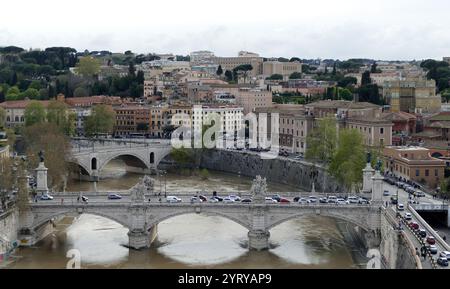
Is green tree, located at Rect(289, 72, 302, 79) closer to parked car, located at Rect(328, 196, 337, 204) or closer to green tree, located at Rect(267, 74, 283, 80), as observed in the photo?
green tree, located at Rect(267, 74, 283, 80)

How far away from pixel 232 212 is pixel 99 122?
24.9 metres

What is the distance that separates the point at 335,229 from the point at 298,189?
875 cm

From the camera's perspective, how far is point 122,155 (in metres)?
35.2

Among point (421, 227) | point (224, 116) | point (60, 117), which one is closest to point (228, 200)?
point (421, 227)

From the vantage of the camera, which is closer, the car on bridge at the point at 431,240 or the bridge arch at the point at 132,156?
the car on bridge at the point at 431,240

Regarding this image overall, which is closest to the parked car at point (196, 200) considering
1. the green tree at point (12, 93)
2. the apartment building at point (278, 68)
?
the green tree at point (12, 93)

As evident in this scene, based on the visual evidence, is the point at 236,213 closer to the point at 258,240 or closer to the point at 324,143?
the point at 258,240

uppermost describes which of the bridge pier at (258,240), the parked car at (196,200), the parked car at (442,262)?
the parked car at (196,200)

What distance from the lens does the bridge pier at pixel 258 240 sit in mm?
18609

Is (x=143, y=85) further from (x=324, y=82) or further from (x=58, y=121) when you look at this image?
(x=58, y=121)

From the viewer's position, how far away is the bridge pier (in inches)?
733

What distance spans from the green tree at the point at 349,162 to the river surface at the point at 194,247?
168cm

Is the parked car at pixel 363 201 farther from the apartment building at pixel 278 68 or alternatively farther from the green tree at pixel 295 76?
the apartment building at pixel 278 68

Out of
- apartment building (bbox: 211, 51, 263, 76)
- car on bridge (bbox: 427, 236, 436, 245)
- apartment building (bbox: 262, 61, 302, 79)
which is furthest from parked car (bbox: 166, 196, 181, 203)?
apartment building (bbox: 211, 51, 263, 76)
